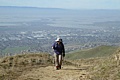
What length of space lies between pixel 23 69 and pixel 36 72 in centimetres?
130

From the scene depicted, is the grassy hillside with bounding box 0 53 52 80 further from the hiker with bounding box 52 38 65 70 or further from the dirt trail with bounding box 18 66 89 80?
the hiker with bounding box 52 38 65 70

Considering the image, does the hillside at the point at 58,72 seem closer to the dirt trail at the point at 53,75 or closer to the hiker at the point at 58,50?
the dirt trail at the point at 53,75

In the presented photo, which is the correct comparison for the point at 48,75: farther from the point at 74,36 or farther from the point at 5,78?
the point at 74,36

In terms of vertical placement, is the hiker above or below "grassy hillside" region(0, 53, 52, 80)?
above

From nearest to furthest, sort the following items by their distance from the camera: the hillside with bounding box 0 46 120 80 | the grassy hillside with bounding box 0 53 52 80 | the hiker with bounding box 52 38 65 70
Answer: the hillside with bounding box 0 46 120 80, the hiker with bounding box 52 38 65 70, the grassy hillside with bounding box 0 53 52 80

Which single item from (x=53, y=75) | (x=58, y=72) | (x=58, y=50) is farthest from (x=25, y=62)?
(x=53, y=75)

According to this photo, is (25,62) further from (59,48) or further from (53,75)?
(53,75)

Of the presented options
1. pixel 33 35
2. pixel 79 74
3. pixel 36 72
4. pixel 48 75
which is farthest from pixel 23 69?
pixel 33 35

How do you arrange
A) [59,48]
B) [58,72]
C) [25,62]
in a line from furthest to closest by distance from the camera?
[25,62] < [59,48] < [58,72]

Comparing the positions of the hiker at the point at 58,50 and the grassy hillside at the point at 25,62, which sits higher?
the hiker at the point at 58,50

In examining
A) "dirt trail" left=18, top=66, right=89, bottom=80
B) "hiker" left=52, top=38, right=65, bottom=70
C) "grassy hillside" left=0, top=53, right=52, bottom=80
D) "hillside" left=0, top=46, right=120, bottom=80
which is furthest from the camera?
"grassy hillside" left=0, top=53, right=52, bottom=80

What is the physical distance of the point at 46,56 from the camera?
1897cm

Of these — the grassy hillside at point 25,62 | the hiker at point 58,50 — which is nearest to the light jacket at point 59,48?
the hiker at point 58,50

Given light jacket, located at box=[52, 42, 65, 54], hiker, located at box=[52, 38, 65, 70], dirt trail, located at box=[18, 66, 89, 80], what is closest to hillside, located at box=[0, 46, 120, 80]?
dirt trail, located at box=[18, 66, 89, 80]
